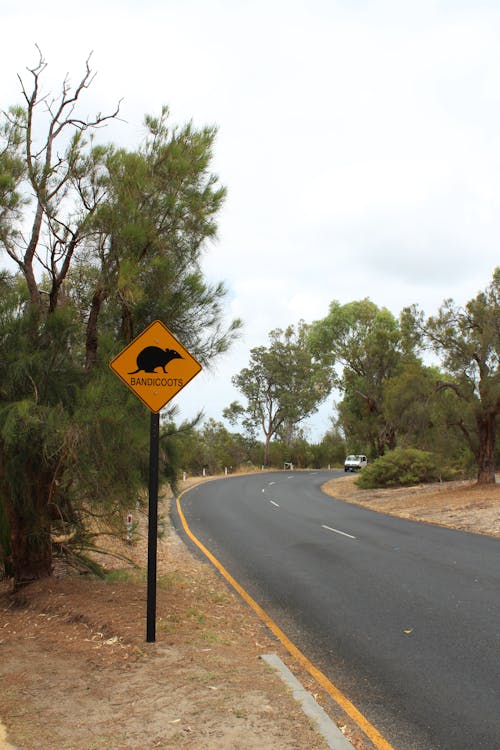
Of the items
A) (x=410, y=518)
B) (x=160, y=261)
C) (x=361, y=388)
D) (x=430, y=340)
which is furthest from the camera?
(x=361, y=388)

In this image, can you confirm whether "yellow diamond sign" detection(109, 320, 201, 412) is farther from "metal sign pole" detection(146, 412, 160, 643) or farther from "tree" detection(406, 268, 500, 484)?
"tree" detection(406, 268, 500, 484)

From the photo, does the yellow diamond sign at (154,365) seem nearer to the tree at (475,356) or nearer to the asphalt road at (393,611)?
the asphalt road at (393,611)

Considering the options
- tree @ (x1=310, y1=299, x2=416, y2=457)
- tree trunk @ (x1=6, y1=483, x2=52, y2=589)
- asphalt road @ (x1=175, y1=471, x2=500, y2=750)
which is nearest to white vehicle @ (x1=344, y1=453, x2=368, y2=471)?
tree @ (x1=310, y1=299, x2=416, y2=457)

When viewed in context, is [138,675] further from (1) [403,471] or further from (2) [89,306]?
(1) [403,471]

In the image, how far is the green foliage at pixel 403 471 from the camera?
32.6 meters

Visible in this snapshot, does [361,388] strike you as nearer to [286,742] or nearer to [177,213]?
[177,213]

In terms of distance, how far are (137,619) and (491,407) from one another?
1967 centimetres

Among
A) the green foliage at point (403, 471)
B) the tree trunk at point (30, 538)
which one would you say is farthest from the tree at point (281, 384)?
the tree trunk at point (30, 538)

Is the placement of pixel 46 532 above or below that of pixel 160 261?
below

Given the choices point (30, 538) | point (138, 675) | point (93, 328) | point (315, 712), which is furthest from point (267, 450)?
point (315, 712)

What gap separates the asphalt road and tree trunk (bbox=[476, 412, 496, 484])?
8187 millimetres

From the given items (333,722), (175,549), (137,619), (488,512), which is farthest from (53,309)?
(488,512)

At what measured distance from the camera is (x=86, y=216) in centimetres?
789

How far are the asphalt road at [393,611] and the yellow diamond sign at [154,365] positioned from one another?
290cm
